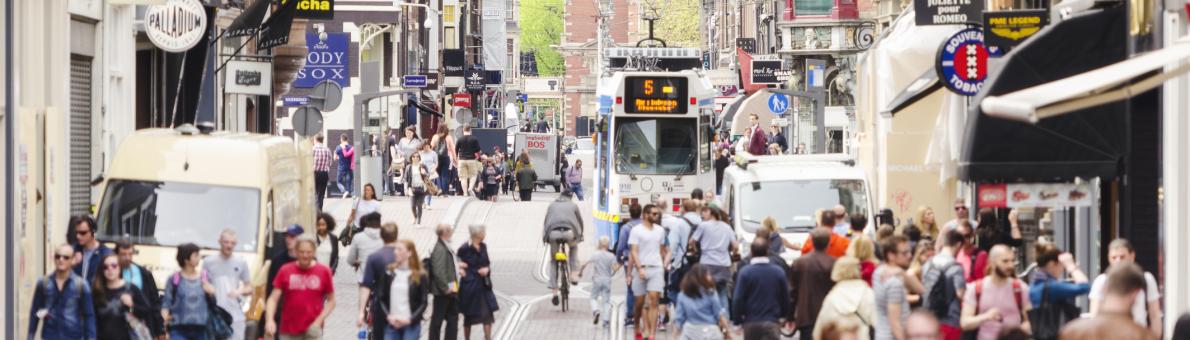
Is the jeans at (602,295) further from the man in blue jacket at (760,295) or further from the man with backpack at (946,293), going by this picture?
the man with backpack at (946,293)

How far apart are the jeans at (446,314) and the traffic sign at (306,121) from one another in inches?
471

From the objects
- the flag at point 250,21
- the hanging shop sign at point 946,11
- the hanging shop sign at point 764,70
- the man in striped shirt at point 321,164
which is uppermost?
the hanging shop sign at point 764,70

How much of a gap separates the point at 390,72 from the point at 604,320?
43.0 metres

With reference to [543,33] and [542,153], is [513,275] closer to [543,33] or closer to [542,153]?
[542,153]

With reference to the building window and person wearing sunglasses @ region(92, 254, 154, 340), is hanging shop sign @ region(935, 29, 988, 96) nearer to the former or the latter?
person wearing sunglasses @ region(92, 254, 154, 340)

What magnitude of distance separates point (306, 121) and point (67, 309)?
1642cm

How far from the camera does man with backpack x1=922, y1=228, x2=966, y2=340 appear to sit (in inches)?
612

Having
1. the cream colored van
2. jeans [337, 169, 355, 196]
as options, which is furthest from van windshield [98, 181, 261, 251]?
jeans [337, 169, 355, 196]

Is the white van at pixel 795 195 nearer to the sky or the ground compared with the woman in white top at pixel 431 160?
nearer to the ground

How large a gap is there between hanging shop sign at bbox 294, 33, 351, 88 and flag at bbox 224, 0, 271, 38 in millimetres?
12741

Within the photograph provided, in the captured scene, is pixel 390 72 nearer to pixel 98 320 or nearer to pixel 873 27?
pixel 873 27

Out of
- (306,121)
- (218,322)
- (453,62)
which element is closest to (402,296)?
(218,322)

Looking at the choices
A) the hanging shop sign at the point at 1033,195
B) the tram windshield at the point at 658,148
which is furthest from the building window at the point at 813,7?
the hanging shop sign at the point at 1033,195

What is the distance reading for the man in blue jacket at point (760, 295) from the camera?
1739 centimetres
